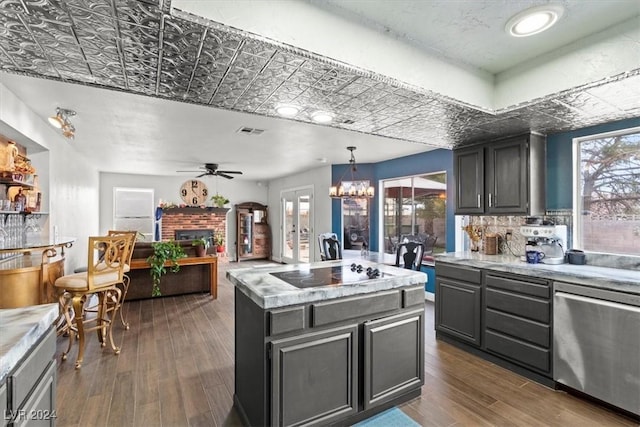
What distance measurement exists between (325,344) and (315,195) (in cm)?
573

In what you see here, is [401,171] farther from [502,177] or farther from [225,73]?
[225,73]

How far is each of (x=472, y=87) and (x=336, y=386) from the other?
2432 mm

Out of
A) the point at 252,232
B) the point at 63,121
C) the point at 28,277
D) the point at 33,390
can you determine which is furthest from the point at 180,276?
the point at 252,232

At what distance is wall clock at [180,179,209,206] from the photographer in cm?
926

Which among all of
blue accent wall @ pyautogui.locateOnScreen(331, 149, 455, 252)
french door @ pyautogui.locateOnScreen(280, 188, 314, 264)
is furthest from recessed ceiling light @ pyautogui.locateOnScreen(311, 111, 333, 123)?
french door @ pyautogui.locateOnScreen(280, 188, 314, 264)

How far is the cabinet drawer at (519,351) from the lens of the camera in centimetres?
260

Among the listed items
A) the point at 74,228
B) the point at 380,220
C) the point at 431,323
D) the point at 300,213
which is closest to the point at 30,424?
the point at 431,323

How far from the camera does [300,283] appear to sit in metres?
2.12

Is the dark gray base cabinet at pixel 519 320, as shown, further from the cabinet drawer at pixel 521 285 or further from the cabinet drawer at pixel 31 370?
the cabinet drawer at pixel 31 370

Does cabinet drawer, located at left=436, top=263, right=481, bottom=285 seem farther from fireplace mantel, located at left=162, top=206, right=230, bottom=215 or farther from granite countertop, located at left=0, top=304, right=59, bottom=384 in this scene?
fireplace mantel, located at left=162, top=206, right=230, bottom=215

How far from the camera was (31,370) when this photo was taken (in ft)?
3.83

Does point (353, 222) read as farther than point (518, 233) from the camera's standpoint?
Yes

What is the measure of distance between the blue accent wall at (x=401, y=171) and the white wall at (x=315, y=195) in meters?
0.23

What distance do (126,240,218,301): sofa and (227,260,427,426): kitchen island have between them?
10.6 ft
